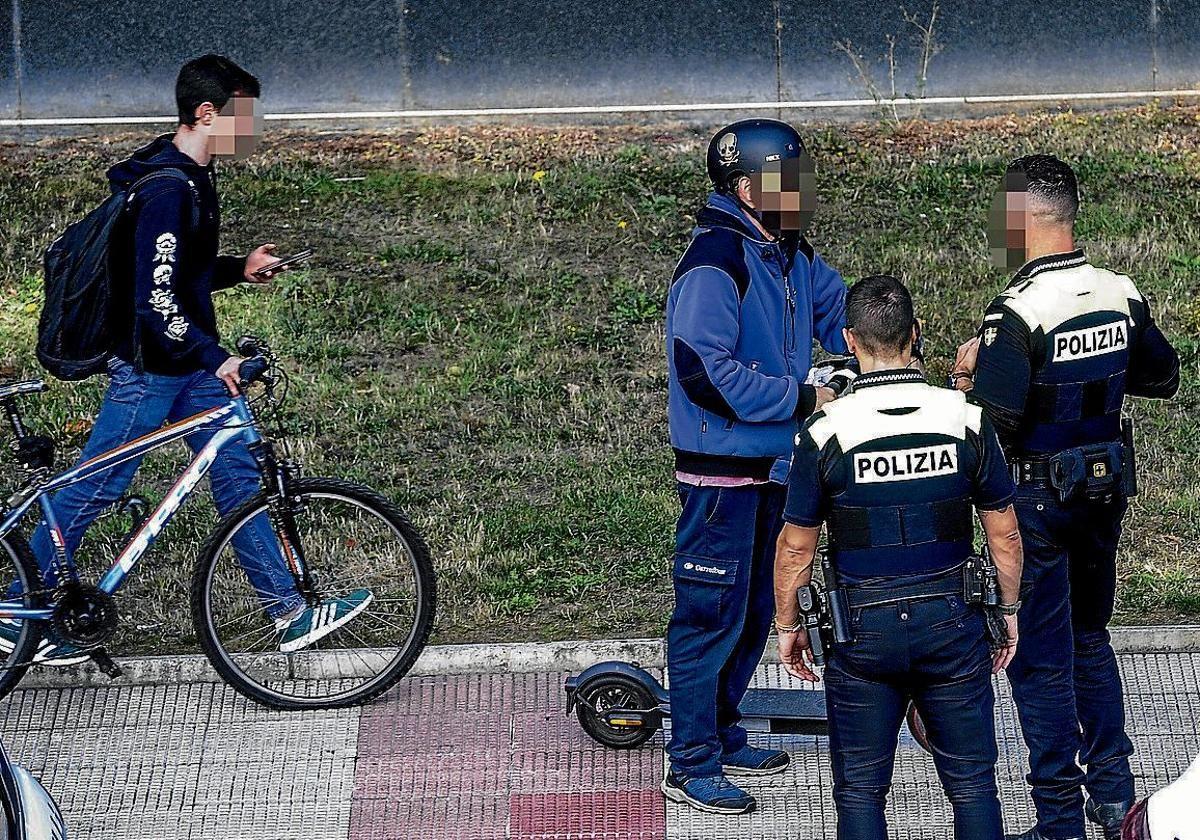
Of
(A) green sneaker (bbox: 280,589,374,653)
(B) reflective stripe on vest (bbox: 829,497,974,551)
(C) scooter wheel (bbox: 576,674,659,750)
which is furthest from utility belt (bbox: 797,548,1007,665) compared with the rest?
(A) green sneaker (bbox: 280,589,374,653)

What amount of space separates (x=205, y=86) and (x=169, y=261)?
0.63 meters

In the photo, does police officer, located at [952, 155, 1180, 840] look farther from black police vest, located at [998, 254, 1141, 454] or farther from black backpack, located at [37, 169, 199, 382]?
black backpack, located at [37, 169, 199, 382]

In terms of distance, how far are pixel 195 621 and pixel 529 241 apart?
16.3ft

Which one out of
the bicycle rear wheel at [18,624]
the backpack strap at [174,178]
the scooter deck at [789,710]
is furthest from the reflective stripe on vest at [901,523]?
the bicycle rear wheel at [18,624]

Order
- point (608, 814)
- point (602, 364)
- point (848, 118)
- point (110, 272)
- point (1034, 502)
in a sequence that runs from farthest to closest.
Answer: point (848, 118)
point (602, 364)
point (110, 272)
point (608, 814)
point (1034, 502)

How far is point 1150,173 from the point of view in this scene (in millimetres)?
11320

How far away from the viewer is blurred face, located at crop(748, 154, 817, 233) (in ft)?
16.6

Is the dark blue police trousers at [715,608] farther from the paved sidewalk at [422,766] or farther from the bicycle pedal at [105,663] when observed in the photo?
the bicycle pedal at [105,663]

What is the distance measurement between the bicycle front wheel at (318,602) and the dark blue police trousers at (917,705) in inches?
79.2

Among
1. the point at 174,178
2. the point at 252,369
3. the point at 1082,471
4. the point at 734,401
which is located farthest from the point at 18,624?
the point at 1082,471

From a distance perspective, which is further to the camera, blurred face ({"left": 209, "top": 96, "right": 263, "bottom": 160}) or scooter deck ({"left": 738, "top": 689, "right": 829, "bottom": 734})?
blurred face ({"left": 209, "top": 96, "right": 263, "bottom": 160})

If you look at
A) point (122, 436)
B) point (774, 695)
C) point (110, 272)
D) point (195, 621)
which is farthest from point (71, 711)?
point (774, 695)

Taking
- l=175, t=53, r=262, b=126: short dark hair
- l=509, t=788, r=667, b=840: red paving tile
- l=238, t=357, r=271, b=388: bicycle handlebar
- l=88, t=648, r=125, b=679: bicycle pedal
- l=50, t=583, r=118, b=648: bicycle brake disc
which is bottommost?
l=509, t=788, r=667, b=840: red paving tile

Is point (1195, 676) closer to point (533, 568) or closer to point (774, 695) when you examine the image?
point (774, 695)
